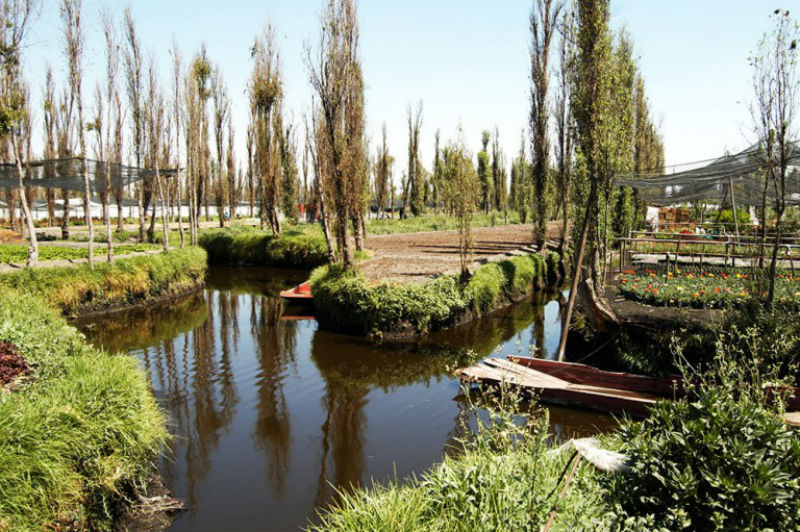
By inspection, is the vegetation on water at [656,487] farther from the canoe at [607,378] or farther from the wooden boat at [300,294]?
the wooden boat at [300,294]

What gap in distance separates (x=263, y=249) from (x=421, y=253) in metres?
7.80

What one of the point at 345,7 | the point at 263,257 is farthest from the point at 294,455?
the point at 263,257

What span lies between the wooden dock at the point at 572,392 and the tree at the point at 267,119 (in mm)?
16540

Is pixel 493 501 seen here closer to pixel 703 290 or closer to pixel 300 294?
pixel 703 290

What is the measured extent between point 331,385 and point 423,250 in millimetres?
12107

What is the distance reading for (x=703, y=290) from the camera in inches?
364

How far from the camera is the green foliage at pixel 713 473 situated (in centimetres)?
289

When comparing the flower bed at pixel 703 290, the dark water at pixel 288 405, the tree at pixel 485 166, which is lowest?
the dark water at pixel 288 405

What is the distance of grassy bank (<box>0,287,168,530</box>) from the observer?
378 centimetres

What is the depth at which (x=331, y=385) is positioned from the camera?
8500 millimetres

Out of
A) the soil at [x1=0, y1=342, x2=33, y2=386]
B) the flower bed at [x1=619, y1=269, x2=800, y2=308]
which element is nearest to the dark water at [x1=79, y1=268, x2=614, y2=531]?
the soil at [x1=0, y1=342, x2=33, y2=386]

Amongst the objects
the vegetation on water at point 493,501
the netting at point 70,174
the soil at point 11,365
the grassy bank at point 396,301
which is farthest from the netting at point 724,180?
the netting at point 70,174

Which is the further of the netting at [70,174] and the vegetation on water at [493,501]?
the netting at [70,174]

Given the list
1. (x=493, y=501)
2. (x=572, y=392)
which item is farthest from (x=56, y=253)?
(x=493, y=501)
